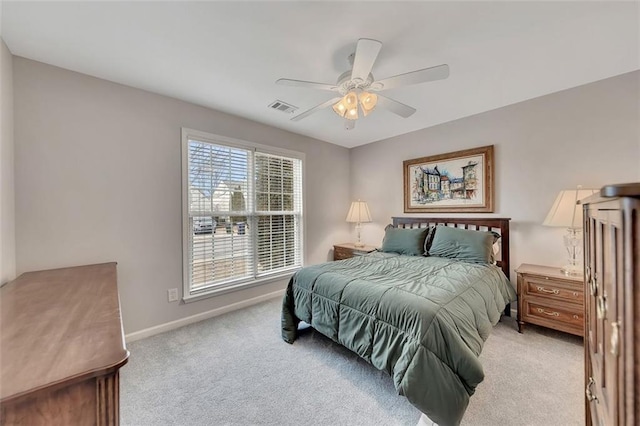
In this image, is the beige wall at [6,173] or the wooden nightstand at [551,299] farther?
the wooden nightstand at [551,299]

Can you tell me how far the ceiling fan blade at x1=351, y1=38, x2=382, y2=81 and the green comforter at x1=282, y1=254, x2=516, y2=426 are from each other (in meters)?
1.60

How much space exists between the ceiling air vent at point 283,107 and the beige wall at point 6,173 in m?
2.05

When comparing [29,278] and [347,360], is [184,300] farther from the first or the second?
[347,360]

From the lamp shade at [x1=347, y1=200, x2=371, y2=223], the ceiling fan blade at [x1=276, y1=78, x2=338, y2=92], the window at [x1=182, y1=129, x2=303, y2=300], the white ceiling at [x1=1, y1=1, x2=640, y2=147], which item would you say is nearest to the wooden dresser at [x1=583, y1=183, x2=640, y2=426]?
the white ceiling at [x1=1, y1=1, x2=640, y2=147]

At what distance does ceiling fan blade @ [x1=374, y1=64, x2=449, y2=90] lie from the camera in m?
1.61

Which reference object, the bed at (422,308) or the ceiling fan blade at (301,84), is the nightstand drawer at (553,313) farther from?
the ceiling fan blade at (301,84)

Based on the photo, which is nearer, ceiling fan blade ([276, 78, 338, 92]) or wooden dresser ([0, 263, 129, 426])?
wooden dresser ([0, 263, 129, 426])

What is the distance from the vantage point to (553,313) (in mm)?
2355

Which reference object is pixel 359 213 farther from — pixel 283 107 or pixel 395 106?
pixel 395 106

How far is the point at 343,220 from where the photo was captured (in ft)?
15.3

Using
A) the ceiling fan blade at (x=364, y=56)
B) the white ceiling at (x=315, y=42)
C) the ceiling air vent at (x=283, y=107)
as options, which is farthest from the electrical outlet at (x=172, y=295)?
the ceiling fan blade at (x=364, y=56)

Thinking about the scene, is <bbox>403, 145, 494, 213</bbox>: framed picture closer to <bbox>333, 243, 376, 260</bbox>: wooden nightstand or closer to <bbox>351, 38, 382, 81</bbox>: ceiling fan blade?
<bbox>333, 243, 376, 260</bbox>: wooden nightstand

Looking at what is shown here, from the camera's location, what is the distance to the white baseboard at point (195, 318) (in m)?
2.46

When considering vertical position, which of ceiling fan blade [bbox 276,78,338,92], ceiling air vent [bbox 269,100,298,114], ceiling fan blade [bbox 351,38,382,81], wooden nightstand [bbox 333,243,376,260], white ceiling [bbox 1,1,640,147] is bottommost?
wooden nightstand [bbox 333,243,376,260]
